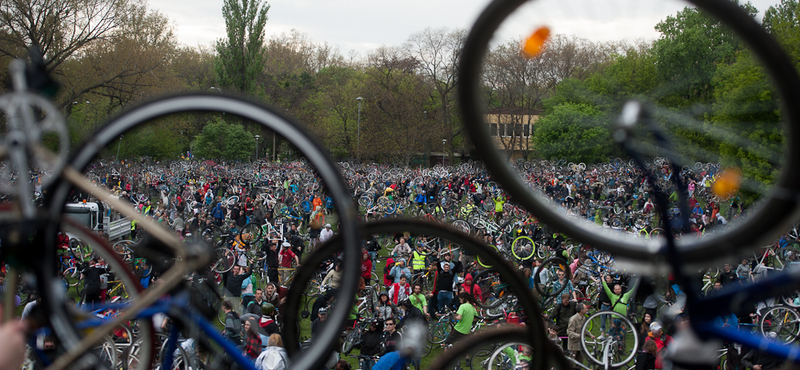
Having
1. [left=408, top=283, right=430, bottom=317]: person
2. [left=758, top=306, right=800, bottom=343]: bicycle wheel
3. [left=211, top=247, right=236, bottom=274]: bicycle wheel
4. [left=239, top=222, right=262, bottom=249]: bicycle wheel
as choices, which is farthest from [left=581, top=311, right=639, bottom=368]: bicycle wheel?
[left=239, top=222, right=262, bottom=249]: bicycle wheel

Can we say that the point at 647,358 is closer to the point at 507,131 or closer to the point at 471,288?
the point at 471,288

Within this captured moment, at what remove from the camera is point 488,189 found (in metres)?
27.9

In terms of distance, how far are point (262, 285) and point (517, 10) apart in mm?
13721

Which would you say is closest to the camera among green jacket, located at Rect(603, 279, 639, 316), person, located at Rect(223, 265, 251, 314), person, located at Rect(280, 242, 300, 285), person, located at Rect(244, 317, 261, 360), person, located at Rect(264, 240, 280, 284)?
person, located at Rect(244, 317, 261, 360)

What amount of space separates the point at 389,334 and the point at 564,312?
363 centimetres

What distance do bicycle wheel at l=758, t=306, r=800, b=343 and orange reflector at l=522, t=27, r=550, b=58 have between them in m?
9.88

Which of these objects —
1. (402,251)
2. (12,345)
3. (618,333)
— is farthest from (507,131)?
(402,251)

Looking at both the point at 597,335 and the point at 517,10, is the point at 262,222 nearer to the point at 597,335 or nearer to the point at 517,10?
the point at 597,335

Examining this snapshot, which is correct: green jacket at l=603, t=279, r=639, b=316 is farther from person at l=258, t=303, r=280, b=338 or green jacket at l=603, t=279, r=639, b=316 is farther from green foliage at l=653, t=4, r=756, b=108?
green foliage at l=653, t=4, r=756, b=108

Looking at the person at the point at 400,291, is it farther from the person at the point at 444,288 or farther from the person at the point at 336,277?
the person at the point at 336,277

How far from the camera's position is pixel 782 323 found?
9352mm

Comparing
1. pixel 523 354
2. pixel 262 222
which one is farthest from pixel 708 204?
pixel 523 354

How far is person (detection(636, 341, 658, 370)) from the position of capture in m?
Answer: 8.67

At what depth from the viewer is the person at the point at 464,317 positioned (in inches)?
382
